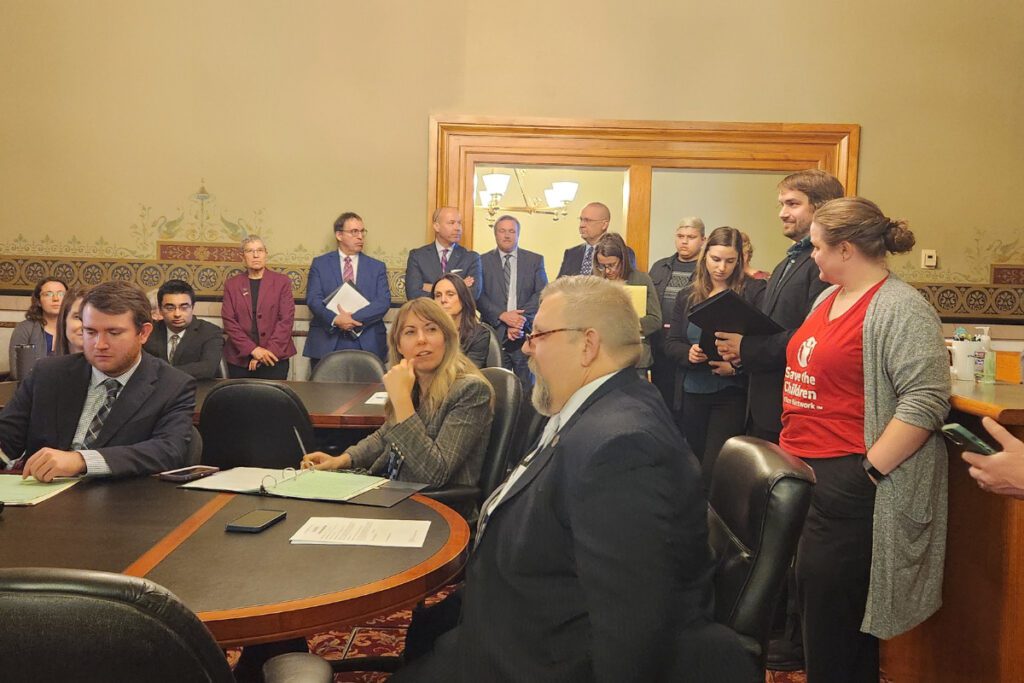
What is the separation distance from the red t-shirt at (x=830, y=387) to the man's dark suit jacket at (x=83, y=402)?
1663 millimetres

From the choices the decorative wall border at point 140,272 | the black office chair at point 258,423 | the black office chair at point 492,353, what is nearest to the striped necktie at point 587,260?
the black office chair at point 492,353

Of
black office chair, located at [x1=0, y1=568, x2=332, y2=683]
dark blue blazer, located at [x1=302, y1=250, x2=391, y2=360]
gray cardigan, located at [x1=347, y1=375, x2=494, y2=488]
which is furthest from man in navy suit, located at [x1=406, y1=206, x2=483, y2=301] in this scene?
black office chair, located at [x1=0, y1=568, x2=332, y2=683]

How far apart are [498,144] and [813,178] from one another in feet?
12.4

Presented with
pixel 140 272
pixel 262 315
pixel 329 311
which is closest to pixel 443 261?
pixel 329 311

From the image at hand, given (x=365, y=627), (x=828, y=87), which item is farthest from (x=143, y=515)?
(x=828, y=87)

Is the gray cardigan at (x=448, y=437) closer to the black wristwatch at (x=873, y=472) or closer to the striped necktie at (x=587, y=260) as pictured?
the black wristwatch at (x=873, y=472)

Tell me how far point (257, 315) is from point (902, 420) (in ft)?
15.2

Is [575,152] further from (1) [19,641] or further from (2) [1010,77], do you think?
(1) [19,641]

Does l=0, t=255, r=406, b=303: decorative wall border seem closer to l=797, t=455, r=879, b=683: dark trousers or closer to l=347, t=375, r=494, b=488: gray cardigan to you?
l=347, t=375, r=494, b=488: gray cardigan

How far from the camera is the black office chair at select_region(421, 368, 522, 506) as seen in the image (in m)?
2.75

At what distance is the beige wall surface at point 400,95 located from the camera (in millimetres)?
6418

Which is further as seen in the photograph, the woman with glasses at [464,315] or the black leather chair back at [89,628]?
the woman with glasses at [464,315]

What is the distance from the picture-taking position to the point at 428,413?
269 centimetres

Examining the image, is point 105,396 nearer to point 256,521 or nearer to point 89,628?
point 256,521
